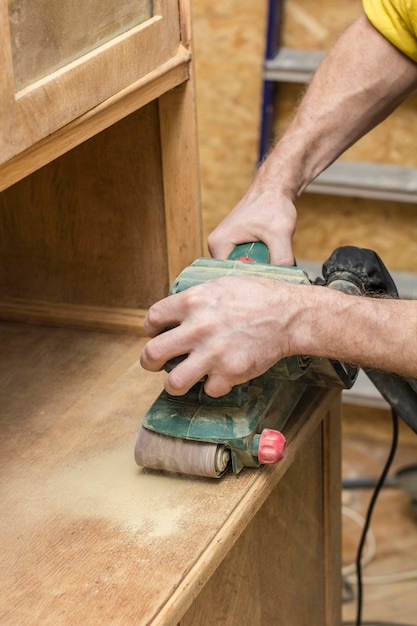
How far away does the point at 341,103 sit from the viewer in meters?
1.33

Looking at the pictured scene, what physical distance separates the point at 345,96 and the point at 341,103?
1 cm

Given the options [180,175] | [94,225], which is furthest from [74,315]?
[180,175]

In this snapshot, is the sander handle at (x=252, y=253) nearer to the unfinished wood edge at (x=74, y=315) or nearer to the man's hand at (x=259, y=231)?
the man's hand at (x=259, y=231)

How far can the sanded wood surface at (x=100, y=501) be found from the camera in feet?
2.66

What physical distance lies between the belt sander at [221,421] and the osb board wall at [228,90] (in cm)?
143

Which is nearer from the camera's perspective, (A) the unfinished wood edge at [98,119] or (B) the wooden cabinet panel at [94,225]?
(A) the unfinished wood edge at [98,119]

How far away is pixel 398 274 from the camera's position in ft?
7.41

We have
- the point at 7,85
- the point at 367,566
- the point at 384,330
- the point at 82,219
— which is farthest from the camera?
the point at 367,566

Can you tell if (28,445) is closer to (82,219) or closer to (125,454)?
(125,454)

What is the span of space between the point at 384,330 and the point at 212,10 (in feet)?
5.26

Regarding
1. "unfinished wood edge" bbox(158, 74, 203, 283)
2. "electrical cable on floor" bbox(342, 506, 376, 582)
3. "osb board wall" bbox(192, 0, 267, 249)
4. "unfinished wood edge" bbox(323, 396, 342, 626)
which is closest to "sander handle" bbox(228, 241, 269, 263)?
"unfinished wood edge" bbox(158, 74, 203, 283)

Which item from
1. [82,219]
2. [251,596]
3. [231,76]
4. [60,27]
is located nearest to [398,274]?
[231,76]

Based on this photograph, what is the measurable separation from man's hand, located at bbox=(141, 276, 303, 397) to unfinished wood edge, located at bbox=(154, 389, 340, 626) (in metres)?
0.12

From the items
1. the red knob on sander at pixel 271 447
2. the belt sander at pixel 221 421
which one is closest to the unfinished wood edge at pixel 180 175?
the belt sander at pixel 221 421
